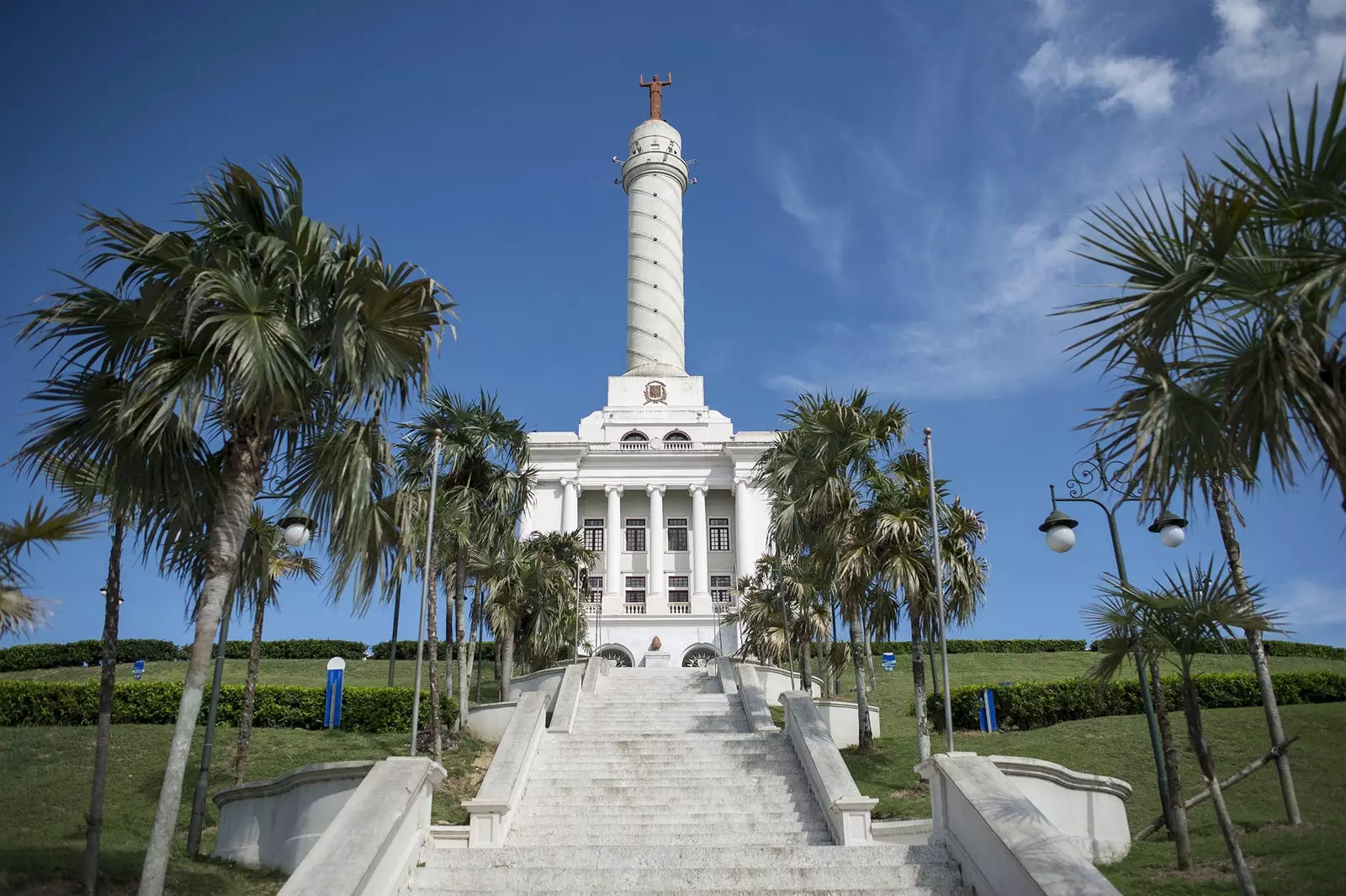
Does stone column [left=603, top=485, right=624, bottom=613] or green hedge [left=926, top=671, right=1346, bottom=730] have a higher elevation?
stone column [left=603, top=485, right=624, bottom=613]

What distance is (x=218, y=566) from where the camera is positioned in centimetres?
1043

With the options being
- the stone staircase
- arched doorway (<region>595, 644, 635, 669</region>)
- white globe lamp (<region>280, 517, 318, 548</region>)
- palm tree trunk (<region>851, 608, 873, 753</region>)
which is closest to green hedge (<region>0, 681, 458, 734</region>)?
the stone staircase

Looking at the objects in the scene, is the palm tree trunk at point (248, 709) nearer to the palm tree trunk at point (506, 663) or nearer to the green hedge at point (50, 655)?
the palm tree trunk at point (506, 663)

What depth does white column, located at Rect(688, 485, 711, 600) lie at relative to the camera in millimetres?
52188

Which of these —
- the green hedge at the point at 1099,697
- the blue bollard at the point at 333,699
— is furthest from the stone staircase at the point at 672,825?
the green hedge at the point at 1099,697

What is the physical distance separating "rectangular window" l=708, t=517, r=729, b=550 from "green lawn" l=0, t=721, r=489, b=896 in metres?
31.8

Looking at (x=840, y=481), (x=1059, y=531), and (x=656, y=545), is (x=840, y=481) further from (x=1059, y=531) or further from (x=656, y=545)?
(x=656, y=545)

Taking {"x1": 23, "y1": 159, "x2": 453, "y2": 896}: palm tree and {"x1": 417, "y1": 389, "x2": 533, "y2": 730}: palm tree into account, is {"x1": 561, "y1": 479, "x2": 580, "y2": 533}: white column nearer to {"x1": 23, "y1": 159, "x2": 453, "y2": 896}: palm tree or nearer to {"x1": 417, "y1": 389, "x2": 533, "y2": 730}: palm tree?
{"x1": 417, "y1": 389, "x2": 533, "y2": 730}: palm tree

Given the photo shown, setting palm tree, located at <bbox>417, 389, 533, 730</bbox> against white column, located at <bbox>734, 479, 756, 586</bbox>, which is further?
white column, located at <bbox>734, 479, 756, 586</bbox>

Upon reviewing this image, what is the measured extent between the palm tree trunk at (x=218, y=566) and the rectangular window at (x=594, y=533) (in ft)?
143

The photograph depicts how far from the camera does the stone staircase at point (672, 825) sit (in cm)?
1041

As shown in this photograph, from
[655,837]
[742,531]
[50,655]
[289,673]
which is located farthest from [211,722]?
[742,531]

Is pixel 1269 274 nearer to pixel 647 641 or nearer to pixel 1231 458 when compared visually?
pixel 1231 458

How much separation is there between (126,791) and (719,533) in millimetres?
38706
